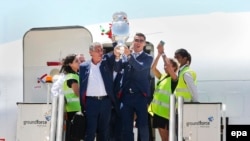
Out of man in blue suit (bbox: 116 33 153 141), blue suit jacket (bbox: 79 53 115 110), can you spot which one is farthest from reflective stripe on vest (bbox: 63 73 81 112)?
man in blue suit (bbox: 116 33 153 141)

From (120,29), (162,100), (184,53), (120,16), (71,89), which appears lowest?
(162,100)

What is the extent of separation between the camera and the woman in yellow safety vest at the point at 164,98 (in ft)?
25.6

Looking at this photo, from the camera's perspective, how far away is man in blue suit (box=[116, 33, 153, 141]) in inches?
297

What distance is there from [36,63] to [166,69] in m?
1.77

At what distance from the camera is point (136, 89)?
25.0 feet

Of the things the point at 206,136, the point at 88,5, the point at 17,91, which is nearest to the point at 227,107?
the point at 206,136

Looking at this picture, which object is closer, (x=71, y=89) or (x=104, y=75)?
(x=104, y=75)

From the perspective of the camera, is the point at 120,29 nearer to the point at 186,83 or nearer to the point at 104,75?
the point at 104,75

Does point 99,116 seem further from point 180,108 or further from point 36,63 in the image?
point 36,63

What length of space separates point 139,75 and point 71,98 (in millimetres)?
848

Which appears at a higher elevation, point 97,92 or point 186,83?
point 186,83

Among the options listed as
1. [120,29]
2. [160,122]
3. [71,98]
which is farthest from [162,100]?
[71,98]

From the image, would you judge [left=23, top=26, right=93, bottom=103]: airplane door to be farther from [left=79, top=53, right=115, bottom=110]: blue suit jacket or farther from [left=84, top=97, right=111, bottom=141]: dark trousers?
[left=84, top=97, right=111, bottom=141]: dark trousers

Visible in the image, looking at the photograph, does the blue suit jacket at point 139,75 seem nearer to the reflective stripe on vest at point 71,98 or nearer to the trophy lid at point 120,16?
the trophy lid at point 120,16
